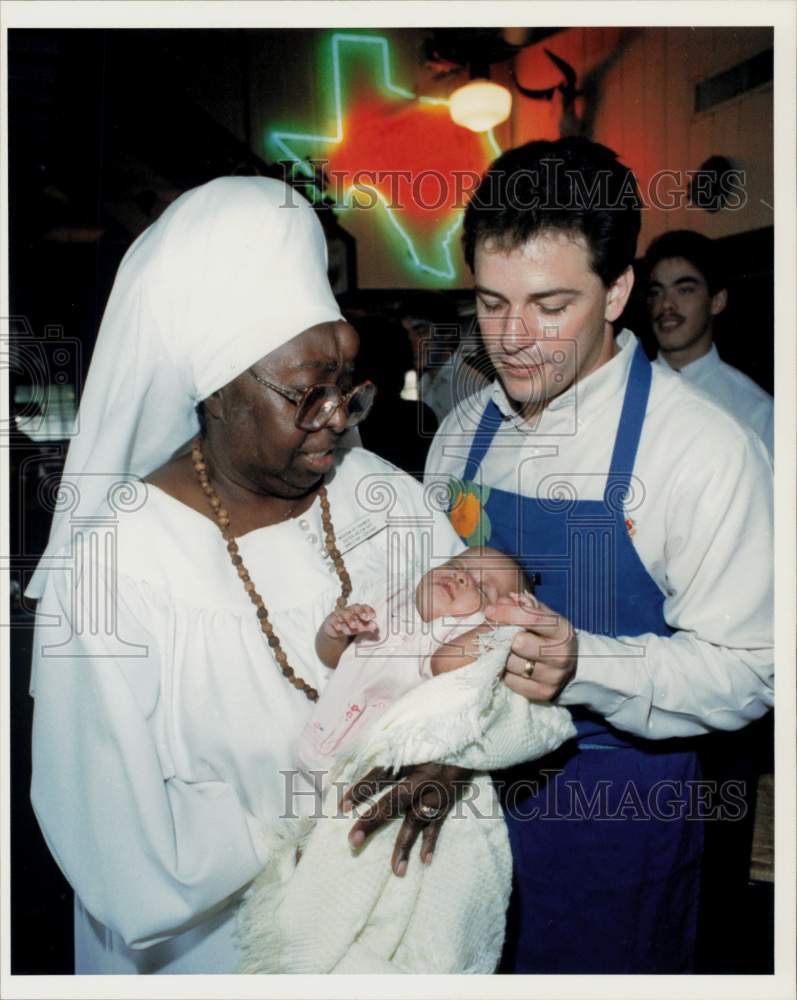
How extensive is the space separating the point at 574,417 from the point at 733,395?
657 mm

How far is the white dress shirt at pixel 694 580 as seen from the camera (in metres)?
1.65

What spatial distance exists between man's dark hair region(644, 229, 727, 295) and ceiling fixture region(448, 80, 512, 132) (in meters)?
Result: 0.61

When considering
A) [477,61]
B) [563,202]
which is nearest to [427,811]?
[563,202]

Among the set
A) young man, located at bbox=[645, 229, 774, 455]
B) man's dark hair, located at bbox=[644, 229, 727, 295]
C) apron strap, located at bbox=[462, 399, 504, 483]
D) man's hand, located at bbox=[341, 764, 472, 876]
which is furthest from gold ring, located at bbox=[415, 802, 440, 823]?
man's dark hair, located at bbox=[644, 229, 727, 295]

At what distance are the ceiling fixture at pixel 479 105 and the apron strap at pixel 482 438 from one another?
32.9 inches

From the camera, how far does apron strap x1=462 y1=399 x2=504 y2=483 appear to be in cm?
203

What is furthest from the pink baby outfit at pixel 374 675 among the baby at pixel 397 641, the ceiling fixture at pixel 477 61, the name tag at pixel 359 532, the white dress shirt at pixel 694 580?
the ceiling fixture at pixel 477 61

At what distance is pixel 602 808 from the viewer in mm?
1818

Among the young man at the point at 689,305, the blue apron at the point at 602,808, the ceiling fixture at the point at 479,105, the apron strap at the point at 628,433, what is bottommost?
the blue apron at the point at 602,808

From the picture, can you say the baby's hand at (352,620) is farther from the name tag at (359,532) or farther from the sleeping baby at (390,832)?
the name tag at (359,532)

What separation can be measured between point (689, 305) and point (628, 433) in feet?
3.08

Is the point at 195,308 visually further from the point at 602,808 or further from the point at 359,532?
the point at 602,808

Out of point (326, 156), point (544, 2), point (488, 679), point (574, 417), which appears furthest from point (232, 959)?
point (544, 2)

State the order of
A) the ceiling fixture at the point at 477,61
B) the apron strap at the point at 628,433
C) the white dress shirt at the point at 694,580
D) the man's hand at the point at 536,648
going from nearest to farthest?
the man's hand at the point at 536,648 → the white dress shirt at the point at 694,580 → the apron strap at the point at 628,433 → the ceiling fixture at the point at 477,61
